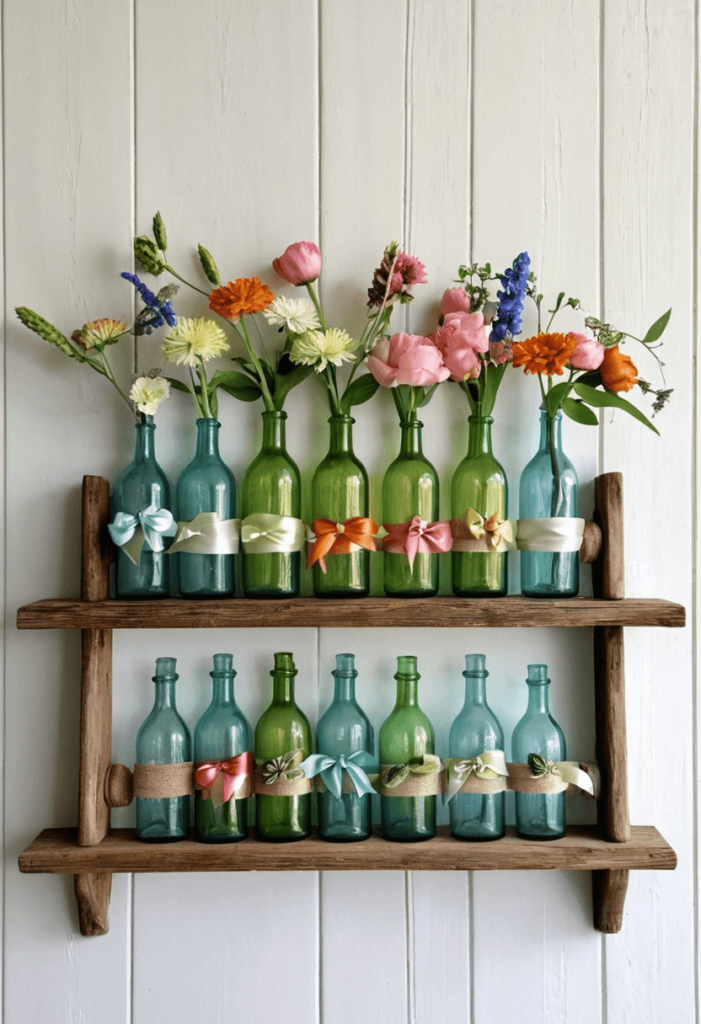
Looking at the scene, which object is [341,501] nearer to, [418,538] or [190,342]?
[418,538]

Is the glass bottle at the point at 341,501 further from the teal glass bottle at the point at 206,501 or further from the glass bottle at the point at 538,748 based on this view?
the glass bottle at the point at 538,748

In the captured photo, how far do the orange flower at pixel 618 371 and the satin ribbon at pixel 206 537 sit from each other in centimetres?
49

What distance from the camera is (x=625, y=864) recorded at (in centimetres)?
98

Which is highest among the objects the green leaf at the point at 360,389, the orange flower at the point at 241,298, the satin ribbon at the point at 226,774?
the orange flower at the point at 241,298

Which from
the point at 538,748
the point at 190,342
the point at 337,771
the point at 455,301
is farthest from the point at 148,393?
the point at 538,748

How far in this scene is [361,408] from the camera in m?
1.09

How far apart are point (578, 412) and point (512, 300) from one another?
160 mm

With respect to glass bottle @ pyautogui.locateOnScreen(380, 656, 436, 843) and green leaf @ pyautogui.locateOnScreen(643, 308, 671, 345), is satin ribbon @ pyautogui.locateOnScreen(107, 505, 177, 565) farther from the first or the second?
green leaf @ pyautogui.locateOnScreen(643, 308, 671, 345)

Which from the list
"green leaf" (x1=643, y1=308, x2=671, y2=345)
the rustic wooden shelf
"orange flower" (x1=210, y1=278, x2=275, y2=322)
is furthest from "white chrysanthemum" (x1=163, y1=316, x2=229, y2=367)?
"green leaf" (x1=643, y1=308, x2=671, y2=345)

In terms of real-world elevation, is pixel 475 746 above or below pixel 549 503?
below

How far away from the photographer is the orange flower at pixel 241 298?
3.29 ft

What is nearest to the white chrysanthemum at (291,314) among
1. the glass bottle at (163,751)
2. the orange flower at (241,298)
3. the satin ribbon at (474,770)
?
the orange flower at (241,298)

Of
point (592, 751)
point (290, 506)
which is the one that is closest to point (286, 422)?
point (290, 506)

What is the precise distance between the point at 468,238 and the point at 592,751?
0.67 meters
